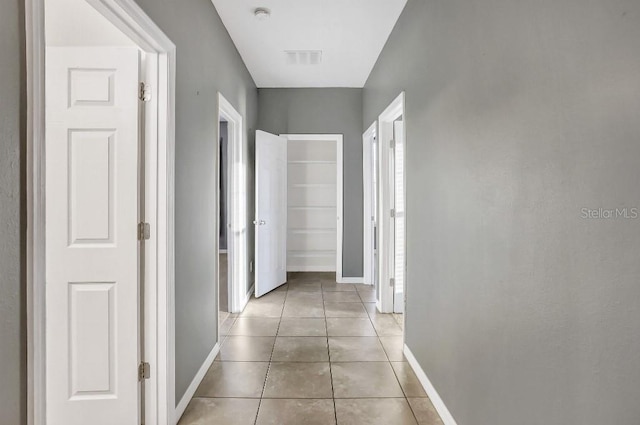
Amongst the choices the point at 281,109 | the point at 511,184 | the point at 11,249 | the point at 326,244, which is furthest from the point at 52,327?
the point at 326,244

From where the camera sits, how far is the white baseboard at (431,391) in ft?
6.46

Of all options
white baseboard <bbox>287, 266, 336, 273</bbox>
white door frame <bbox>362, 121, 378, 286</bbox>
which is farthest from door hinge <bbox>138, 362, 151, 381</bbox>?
white baseboard <bbox>287, 266, 336, 273</bbox>

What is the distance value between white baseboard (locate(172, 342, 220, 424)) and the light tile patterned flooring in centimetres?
3

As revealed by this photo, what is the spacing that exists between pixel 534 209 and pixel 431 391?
1466mm

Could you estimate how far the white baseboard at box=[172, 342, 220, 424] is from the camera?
2.03 metres

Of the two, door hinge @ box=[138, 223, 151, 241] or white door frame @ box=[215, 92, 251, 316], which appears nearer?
door hinge @ box=[138, 223, 151, 241]

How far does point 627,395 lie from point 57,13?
259 centimetres

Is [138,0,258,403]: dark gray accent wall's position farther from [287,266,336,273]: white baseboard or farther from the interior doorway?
[287,266,336,273]: white baseboard

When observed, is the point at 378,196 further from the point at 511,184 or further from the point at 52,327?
the point at 52,327

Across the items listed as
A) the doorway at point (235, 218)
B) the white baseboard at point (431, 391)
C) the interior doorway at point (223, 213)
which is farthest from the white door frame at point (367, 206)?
the white baseboard at point (431, 391)

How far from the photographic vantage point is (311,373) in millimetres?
2541

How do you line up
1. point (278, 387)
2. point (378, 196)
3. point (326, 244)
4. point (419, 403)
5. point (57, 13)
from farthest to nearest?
point (326, 244), point (378, 196), point (278, 387), point (419, 403), point (57, 13)

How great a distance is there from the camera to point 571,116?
1054mm

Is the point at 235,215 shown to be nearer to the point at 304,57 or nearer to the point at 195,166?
the point at 195,166
